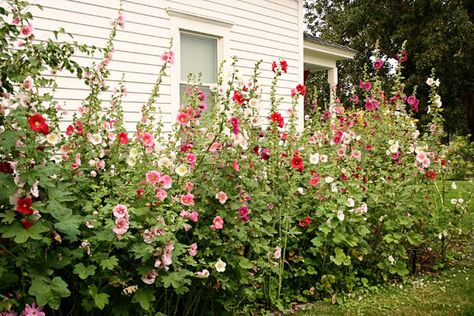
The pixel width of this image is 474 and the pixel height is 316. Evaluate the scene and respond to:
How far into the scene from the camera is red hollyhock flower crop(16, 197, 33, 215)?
2.03 m

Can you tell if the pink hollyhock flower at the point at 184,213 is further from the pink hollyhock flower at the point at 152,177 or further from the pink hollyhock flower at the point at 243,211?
the pink hollyhock flower at the point at 243,211

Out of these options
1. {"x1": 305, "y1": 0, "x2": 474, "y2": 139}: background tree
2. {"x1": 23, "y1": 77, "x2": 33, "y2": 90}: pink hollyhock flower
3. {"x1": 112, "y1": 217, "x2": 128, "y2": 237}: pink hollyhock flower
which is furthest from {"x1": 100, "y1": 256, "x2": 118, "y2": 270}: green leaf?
{"x1": 305, "y1": 0, "x2": 474, "y2": 139}: background tree

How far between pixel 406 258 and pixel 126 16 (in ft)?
14.1

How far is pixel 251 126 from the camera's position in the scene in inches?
129

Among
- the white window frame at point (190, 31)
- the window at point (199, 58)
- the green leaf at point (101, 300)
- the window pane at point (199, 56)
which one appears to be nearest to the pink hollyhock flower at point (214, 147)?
the green leaf at point (101, 300)

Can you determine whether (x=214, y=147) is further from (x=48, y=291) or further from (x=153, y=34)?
(x=153, y=34)

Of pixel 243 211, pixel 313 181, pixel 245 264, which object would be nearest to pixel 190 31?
pixel 313 181

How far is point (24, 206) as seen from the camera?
2047mm

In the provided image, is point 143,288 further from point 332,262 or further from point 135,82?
point 135,82

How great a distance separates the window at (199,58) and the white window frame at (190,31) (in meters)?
0.07

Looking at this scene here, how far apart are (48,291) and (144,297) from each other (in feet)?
1.58

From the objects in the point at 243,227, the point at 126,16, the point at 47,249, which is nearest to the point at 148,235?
the point at 47,249

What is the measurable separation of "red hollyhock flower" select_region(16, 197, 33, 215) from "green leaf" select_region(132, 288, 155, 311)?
67cm

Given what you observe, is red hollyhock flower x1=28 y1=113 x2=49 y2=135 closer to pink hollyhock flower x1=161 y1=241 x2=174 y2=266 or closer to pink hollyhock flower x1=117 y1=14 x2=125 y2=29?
pink hollyhock flower x1=161 y1=241 x2=174 y2=266
